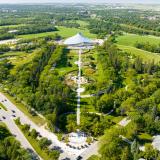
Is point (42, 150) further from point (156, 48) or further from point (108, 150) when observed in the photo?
point (156, 48)

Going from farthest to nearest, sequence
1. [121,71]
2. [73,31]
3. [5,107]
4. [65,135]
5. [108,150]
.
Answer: [73,31], [121,71], [5,107], [65,135], [108,150]

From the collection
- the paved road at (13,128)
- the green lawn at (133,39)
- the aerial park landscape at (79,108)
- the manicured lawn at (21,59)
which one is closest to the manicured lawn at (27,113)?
the aerial park landscape at (79,108)

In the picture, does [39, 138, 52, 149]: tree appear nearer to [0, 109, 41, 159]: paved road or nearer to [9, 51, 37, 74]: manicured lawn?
[0, 109, 41, 159]: paved road

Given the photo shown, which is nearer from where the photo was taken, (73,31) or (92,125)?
(92,125)

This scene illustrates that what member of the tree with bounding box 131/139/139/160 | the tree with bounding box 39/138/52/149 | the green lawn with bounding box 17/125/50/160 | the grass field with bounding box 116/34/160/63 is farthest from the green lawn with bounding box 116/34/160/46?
the tree with bounding box 39/138/52/149

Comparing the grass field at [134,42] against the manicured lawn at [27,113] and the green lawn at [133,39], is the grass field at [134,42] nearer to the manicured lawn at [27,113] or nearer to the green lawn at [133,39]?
the green lawn at [133,39]

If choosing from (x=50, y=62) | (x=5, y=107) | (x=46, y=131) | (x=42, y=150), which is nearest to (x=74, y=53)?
(x=50, y=62)
